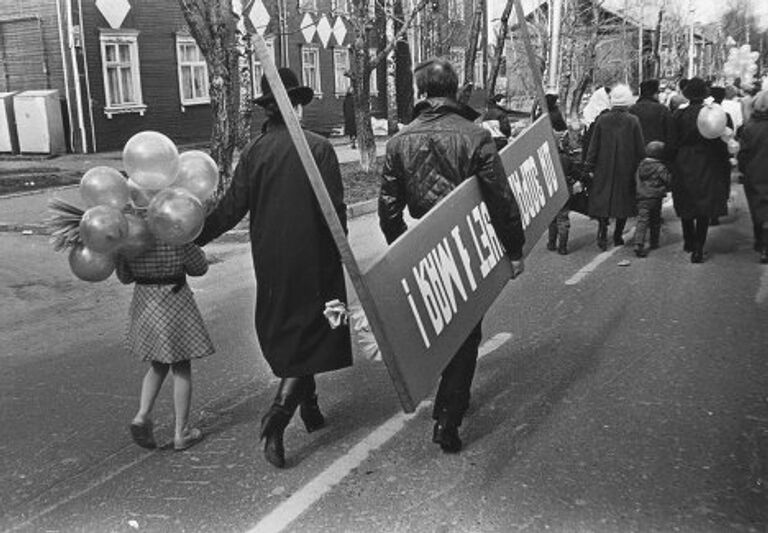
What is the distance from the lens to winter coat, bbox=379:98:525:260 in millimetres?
4117

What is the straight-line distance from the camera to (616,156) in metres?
9.56

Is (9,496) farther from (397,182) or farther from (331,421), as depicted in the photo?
(397,182)

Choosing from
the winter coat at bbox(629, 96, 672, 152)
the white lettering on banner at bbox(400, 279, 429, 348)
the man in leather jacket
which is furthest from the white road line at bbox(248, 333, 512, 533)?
the winter coat at bbox(629, 96, 672, 152)

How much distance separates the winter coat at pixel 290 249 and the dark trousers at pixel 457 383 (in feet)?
1.91

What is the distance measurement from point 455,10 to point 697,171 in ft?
88.5

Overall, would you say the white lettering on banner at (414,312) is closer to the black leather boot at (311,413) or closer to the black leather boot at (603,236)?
the black leather boot at (311,413)

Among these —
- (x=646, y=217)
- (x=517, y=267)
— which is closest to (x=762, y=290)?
(x=646, y=217)

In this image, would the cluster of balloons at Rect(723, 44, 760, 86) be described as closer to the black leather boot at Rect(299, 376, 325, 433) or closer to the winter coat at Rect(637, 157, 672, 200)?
the winter coat at Rect(637, 157, 672, 200)

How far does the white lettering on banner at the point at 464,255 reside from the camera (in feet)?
13.3

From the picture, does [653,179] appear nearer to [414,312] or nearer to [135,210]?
[414,312]

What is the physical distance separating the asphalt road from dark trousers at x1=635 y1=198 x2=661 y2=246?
1897mm

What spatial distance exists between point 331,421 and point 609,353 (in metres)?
2.19

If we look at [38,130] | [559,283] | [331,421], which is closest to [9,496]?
[331,421]

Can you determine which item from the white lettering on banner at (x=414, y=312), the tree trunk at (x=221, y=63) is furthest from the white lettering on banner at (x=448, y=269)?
the tree trunk at (x=221, y=63)
